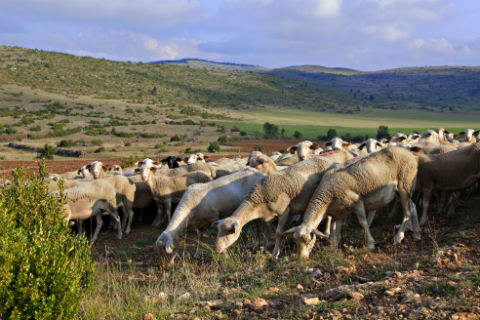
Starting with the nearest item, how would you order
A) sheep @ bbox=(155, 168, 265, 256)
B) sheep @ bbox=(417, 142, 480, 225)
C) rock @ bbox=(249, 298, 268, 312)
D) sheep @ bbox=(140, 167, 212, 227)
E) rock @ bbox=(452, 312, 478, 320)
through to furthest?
rock @ bbox=(452, 312, 478, 320) → rock @ bbox=(249, 298, 268, 312) → sheep @ bbox=(417, 142, 480, 225) → sheep @ bbox=(155, 168, 265, 256) → sheep @ bbox=(140, 167, 212, 227)

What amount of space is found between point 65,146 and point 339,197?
34.2 m

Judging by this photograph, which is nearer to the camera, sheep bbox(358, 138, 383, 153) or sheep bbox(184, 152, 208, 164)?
sheep bbox(358, 138, 383, 153)

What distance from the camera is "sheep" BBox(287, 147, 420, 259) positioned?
8570mm

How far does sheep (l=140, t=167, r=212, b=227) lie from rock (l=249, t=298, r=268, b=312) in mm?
7092

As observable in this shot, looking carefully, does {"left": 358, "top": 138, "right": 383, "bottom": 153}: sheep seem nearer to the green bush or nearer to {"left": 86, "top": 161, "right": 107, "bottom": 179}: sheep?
{"left": 86, "top": 161, "right": 107, "bottom": 179}: sheep

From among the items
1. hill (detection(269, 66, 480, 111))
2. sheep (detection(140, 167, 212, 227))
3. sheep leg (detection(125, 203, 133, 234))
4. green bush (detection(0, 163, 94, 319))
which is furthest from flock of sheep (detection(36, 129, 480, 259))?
hill (detection(269, 66, 480, 111))

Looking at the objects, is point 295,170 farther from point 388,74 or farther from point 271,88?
point 388,74

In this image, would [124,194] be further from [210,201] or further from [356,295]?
[356,295]

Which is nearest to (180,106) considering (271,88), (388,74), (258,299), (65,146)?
(65,146)

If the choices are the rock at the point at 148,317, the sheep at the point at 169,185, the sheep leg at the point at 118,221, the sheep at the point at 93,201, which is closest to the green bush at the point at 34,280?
the rock at the point at 148,317

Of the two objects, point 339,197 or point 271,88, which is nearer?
point 339,197

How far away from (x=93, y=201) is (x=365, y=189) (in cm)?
763

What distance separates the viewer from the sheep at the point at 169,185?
1301 centimetres

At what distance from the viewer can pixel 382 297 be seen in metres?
5.77
